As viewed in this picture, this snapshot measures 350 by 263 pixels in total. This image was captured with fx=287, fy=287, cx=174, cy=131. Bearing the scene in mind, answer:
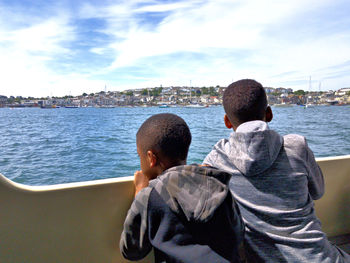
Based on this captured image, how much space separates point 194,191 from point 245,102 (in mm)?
463

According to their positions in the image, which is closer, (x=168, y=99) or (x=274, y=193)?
(x=274, y=193)

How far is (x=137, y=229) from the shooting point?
903mm

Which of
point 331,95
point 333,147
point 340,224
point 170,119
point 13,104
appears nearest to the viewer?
point 170,119

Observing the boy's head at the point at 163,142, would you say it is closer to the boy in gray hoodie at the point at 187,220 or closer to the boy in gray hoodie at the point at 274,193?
the boy in gray hoodie at the point at 187,220

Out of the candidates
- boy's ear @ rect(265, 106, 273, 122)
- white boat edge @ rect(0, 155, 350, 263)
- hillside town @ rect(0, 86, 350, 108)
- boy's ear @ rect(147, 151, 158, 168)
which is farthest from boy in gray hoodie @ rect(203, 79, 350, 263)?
hillside town @ rect(0, 86, 350, 108)

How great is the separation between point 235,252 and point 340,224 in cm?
139

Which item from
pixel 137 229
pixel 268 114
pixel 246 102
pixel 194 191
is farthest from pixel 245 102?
pixel 137 229

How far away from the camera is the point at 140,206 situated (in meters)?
0.87

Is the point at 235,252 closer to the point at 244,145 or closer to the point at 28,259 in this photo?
the point at 244,145

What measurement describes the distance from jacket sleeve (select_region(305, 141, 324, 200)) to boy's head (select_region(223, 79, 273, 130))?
0.73 feet

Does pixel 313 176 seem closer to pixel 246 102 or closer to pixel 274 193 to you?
pixel 274 193

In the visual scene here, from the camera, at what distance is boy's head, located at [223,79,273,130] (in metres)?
1.11

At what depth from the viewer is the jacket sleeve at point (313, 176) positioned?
1077mm

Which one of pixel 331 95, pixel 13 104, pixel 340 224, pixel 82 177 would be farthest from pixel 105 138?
pixel 13 104
